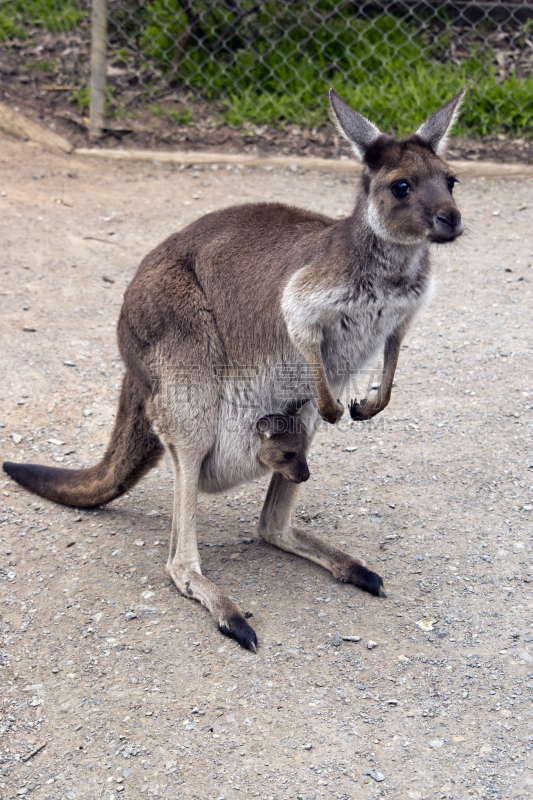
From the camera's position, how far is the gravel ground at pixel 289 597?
94.3 inches

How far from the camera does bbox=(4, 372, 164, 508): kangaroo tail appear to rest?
324 centimetres

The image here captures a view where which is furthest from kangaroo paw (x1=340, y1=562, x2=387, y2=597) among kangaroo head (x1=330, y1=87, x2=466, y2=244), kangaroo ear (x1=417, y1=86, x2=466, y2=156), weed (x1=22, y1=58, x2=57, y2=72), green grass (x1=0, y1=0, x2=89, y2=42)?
green grass (x1=0, y1=0, x2=89, y2=42)

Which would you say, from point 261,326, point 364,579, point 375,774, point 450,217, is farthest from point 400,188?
point 375,774

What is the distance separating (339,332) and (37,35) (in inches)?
215

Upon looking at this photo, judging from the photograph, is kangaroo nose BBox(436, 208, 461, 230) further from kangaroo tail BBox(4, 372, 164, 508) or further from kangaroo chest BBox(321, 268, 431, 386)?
kangaroo tail BBox(4, 372, 164, 508)

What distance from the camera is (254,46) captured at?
22.1ft

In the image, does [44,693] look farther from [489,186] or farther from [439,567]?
[489,186]

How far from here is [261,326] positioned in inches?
120

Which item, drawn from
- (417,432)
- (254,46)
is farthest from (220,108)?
(417,432)

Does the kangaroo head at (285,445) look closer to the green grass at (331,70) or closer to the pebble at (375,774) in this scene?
the pebble at (375,774)

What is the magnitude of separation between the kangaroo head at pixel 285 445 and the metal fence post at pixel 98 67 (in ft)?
13.3

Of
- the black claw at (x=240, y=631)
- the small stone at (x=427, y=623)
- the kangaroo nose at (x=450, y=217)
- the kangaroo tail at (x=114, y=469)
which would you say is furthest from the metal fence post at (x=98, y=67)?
the small stone at (x=427, y=623)

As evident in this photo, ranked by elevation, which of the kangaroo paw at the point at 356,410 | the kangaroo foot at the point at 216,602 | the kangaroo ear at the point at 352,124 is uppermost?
the kangaroo ear at the point at 352,124

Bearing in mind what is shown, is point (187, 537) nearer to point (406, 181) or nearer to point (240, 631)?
point (240, 631)
